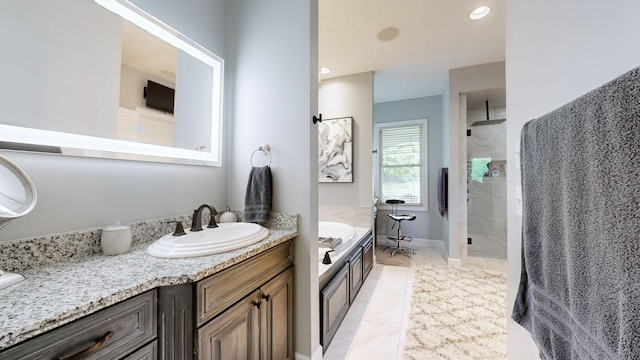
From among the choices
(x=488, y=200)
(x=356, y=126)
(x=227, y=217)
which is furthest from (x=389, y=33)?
(x=488, y=200)

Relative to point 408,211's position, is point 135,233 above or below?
above

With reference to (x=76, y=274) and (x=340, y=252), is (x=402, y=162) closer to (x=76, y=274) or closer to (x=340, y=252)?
(x=340, y=252)

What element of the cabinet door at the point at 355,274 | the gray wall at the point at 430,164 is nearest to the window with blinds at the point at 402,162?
the gray wall at the point at 430,164

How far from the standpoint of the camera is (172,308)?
0.81 metres

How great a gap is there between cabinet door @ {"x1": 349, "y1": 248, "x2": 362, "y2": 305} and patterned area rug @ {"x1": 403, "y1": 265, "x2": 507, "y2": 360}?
0.54m

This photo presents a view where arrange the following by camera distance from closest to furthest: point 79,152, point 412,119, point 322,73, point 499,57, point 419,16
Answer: point 79,152 → point 419,16 → point 499,57 → point 322,73 → point 412,119

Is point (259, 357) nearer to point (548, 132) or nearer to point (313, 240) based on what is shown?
point (313, 240)

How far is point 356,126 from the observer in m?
3.28

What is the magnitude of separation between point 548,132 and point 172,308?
4.41 feet

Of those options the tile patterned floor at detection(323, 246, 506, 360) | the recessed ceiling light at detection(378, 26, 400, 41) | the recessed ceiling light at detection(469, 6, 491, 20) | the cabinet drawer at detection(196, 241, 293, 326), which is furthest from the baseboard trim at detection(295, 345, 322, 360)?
the recessed ceiling light at detection(469, 6, 491, 20)

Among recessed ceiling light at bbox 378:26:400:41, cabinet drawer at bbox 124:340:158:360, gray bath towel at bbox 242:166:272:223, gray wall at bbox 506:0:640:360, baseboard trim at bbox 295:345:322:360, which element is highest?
recessed ceiling light at bbox 378:26:400:41

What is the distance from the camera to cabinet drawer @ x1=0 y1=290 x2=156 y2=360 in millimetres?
524

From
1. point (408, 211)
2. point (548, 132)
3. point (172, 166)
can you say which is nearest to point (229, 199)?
point (172, 166)

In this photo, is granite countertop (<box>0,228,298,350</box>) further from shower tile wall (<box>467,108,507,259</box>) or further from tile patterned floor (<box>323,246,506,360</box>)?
shower tile wall (<box>467,108,507,259</box>)
